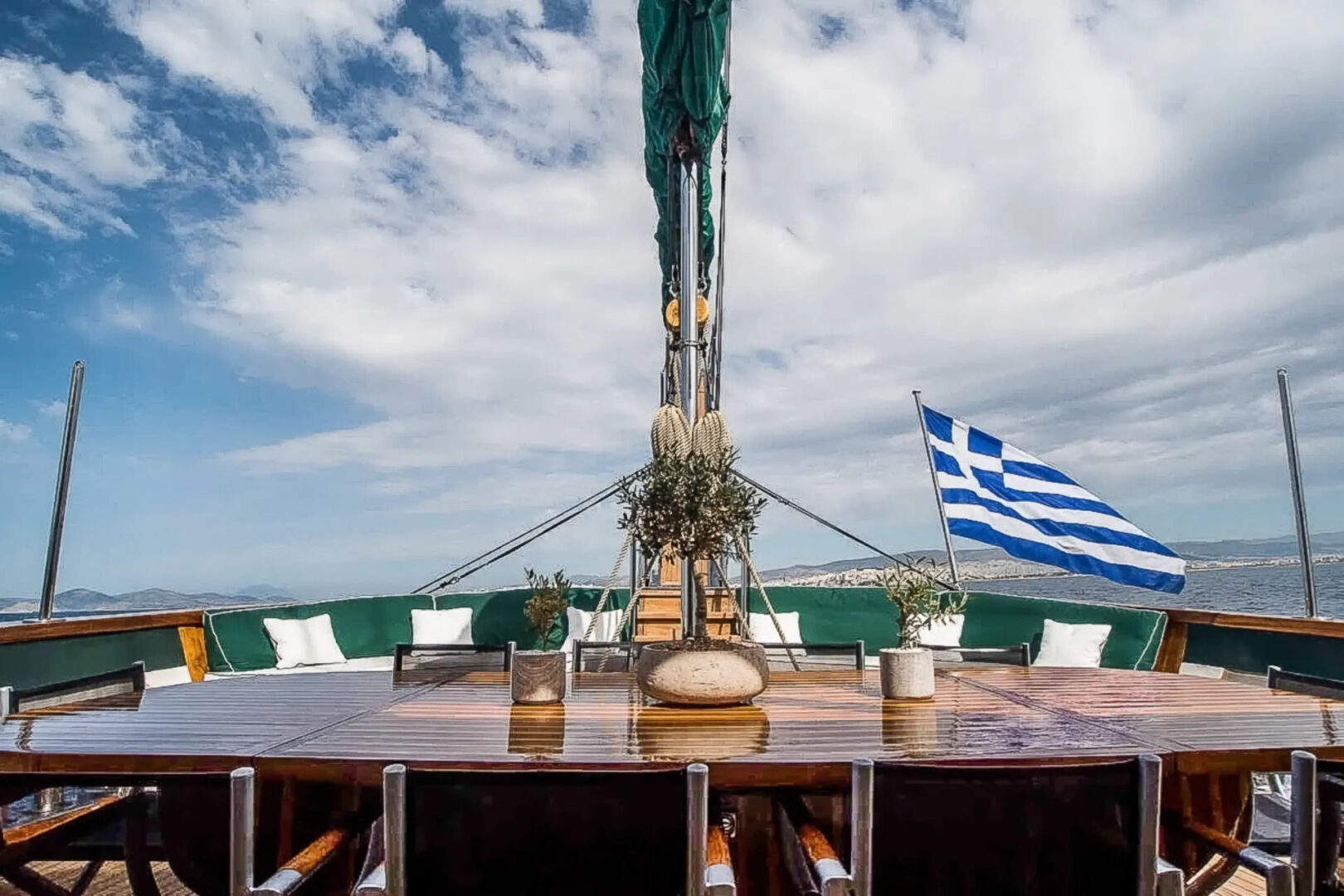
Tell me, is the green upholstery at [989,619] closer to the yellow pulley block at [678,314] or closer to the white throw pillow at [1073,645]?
the white throw pillow at [1073,645]

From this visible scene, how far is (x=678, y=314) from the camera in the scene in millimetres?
5816

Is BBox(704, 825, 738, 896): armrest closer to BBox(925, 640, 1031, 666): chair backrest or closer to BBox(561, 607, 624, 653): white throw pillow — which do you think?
BBox(925, 640, 1031, 666): chair backrest

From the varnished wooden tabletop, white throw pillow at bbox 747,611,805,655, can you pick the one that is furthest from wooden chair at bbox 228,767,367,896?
white throw pillow at bbox 747,611,805,655

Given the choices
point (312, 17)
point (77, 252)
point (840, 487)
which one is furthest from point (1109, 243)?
point (77, 252)

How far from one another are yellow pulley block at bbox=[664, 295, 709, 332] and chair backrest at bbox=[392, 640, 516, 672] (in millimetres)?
3045

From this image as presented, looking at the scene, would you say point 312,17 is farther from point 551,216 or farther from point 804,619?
point 804,619

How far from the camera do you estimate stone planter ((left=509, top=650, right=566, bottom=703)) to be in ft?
7.51

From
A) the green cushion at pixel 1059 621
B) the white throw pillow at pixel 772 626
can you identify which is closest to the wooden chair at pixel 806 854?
the green cushion at pixel 1059 621

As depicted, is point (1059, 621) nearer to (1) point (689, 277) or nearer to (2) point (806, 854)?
(1) point (689, 277)

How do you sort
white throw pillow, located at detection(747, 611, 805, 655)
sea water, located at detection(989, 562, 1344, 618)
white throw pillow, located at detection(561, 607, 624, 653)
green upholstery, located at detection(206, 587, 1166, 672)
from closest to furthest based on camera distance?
green upholstery, located at detection(206, 587, 1166, 672), white throw pillow, located at detection(747, 611, 805, 655), white throw pillow, located at detection(561, 607, 624, 653), sea water, located at detection(989, 562, 1344, 618)

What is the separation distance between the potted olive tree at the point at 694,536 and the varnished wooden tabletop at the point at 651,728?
62mm

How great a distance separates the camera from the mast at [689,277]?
5422mm

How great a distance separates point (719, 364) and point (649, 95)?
7.60 feet

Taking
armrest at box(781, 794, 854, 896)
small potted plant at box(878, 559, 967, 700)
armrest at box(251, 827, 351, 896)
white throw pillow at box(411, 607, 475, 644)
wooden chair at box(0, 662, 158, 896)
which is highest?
small potted plant at box(878, 559, 967, 700)
